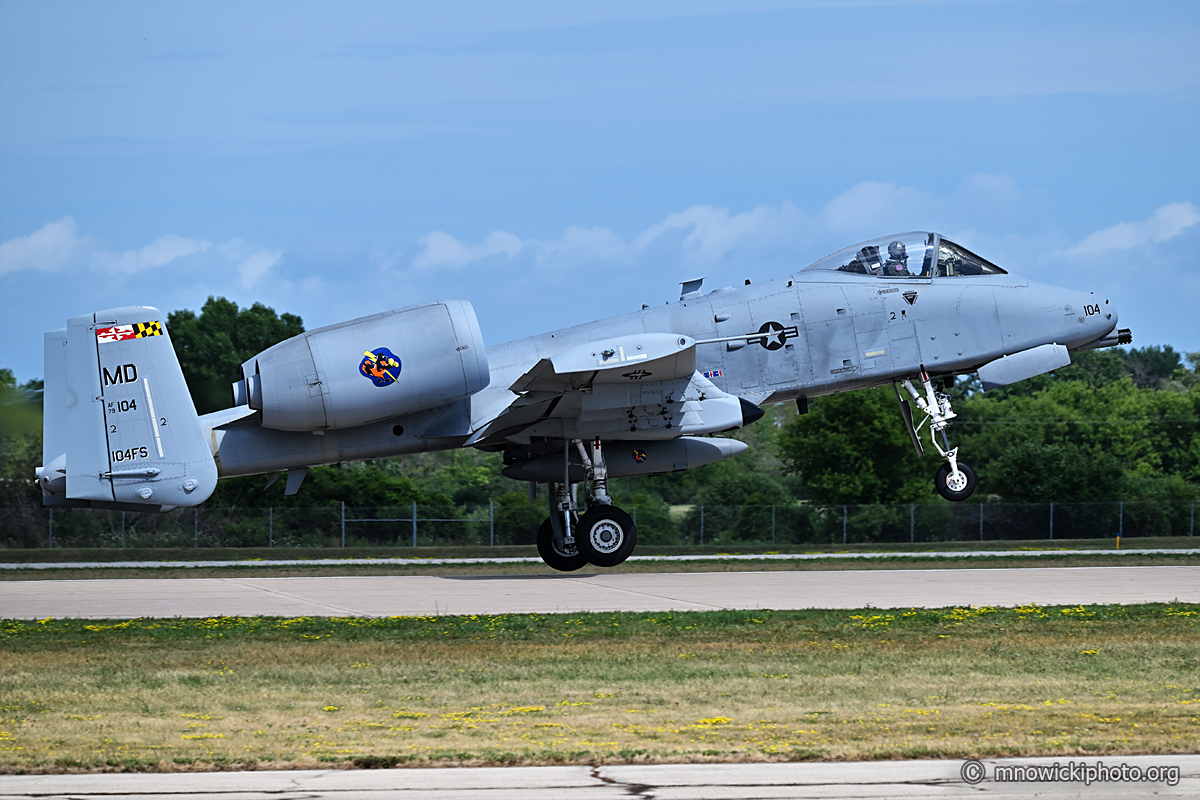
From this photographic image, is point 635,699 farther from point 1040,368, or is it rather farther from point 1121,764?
point 1040,368

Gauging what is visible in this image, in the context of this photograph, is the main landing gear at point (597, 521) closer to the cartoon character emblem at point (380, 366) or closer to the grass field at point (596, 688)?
the grass field at point (596, 688)

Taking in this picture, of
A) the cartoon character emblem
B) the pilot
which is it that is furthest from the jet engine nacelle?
the pilot

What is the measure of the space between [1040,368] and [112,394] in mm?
14422

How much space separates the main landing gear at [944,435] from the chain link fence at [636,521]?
22940mm

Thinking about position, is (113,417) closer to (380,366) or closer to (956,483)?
(380,366)

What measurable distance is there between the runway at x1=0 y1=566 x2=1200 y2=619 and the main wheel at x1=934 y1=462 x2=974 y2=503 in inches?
66.0

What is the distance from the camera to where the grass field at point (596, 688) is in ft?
30.0

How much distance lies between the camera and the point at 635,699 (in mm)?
11359

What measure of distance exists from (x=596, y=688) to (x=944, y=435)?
34.8 ft

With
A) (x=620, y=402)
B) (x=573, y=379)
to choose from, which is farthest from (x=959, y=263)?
(x=573, y=379)

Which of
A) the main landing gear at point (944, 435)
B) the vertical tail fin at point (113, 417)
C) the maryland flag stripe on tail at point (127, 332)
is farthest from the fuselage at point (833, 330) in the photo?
the maryland flag stripe on tail at point (127, 332)

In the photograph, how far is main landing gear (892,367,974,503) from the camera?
20.4 meters

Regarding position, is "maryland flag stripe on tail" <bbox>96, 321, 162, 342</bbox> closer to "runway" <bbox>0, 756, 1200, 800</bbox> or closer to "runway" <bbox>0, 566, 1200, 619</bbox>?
"runway" <bbox>0, 566, 1200, 619</bbox>

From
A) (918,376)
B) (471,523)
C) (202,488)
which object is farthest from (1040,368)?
(471,523)
